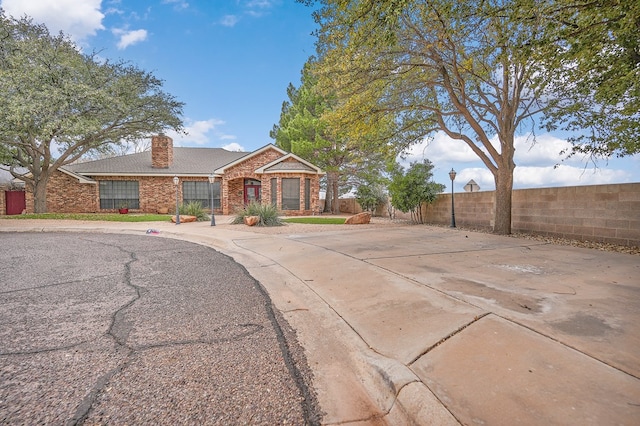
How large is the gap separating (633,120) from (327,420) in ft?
36.2

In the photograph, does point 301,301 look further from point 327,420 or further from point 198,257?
point 198,257

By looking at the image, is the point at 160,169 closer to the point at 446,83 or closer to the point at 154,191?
the point at 154,191

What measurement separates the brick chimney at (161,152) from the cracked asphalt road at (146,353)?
58.4 feet

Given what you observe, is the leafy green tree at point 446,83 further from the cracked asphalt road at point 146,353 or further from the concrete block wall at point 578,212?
the cracked asphalt road at point 146,353

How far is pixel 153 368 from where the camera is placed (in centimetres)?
222

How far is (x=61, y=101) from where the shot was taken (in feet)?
46.6

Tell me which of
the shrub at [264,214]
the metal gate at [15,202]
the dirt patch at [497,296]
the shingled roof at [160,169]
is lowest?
the dirt patch at [497,296]

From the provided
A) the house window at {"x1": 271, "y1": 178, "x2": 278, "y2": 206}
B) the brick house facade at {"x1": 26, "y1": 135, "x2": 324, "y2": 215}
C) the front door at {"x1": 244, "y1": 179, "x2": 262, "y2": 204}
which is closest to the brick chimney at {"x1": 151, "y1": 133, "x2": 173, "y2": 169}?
the brick house facade at {"x1": 26, "y1": 135, "x2": 324, "y2": 215}

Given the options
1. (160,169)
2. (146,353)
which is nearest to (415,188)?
(146,353)

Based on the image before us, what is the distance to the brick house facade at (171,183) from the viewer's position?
62.8 ft

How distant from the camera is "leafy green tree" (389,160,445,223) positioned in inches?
549

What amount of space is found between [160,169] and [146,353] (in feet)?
68.9

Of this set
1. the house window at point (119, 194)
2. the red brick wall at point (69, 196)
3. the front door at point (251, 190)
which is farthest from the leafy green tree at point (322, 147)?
the red brick wall at point (69, 196)

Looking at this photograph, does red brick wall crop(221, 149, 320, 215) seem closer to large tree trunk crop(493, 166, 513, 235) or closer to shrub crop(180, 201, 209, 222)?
shrub crop(180, 201, 209, 222)
